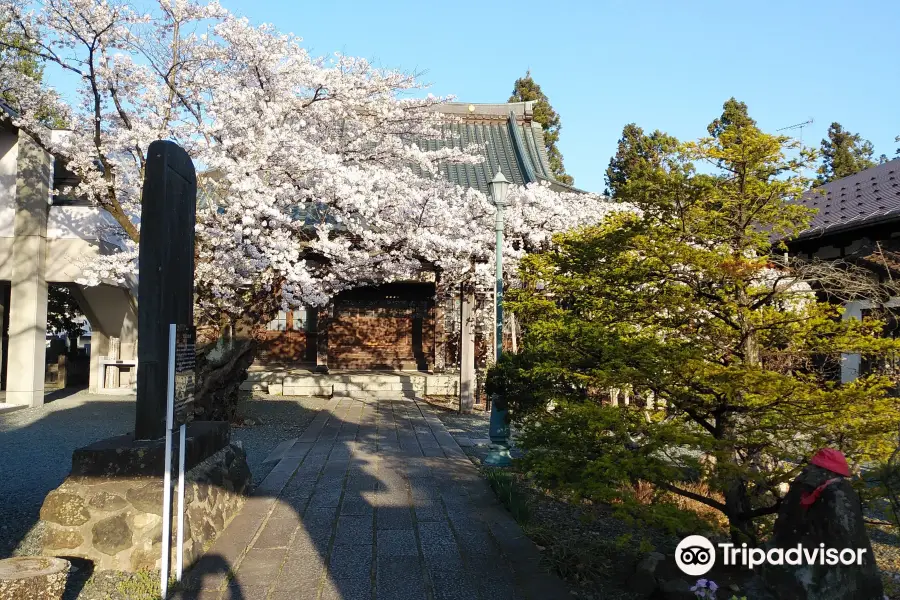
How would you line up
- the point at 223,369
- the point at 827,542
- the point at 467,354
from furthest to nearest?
the point at 467,354
the point at 223,369
the point at 827,542

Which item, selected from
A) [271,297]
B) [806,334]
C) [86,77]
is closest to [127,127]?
[86,77]

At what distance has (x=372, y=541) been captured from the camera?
5133 millimetres

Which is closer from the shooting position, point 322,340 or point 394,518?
point 394,518

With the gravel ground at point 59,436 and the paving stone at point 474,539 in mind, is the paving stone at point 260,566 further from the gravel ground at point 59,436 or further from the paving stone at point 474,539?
the gravel ground at point 59,436

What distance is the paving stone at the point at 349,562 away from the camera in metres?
4.45

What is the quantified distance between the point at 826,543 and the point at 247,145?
9301mm

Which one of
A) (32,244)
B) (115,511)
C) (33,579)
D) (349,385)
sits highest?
(32,244)

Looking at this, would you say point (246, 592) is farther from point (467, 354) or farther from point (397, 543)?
point (467, 354)

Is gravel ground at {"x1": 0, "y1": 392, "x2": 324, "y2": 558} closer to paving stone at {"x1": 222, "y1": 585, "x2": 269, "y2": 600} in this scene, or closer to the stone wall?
the stone wall

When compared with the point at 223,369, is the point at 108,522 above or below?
below

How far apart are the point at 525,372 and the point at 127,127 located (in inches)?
328

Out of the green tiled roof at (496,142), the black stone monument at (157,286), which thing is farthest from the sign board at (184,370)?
the green tiled roof at (496,142)

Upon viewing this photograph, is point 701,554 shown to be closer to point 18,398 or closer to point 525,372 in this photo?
point 525,372

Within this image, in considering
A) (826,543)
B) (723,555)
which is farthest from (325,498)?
(826,543)
